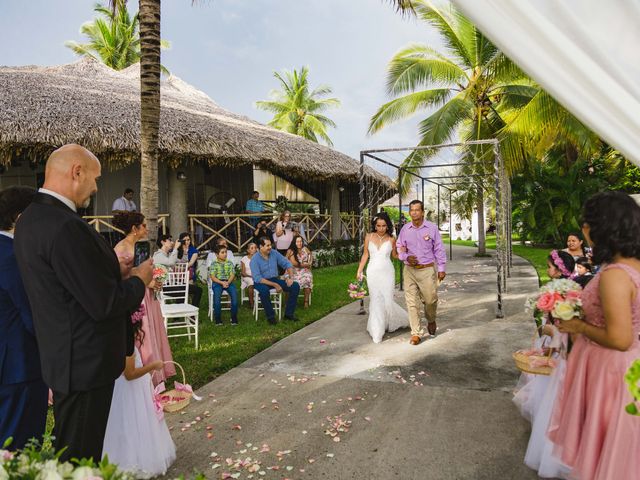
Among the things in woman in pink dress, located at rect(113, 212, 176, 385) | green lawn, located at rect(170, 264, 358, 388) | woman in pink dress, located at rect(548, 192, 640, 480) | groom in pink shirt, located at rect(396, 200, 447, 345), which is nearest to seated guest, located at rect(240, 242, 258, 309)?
green lawn, located at rect(170, 264, 358, 388)

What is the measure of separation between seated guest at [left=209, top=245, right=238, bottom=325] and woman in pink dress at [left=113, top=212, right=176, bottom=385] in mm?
2771

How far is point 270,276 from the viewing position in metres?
8.36

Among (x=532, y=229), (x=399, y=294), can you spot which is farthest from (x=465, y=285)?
(x=532, y=229)

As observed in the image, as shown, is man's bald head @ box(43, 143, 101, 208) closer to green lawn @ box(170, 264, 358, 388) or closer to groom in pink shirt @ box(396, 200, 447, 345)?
green lawn @ box(170, 264, 358, 388)

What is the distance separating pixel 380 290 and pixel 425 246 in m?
0.92

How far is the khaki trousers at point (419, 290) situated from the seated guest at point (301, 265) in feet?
9.40

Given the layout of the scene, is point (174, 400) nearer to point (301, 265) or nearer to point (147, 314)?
point (147, 314)

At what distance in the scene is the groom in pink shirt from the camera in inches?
258

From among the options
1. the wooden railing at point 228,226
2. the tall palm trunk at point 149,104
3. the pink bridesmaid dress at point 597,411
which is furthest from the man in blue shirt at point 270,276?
the pink bridesmaid dress at point 597,411

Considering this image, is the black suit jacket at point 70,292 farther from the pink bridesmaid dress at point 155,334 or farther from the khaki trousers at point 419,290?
the khaki trousers at point 419,290

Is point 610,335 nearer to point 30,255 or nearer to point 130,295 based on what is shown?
point 130,295

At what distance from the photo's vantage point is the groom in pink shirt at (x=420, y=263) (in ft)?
21.5

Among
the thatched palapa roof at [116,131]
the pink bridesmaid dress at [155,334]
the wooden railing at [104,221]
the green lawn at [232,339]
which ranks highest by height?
the thatched palapa roof at [116,131]

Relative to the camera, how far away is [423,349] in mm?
6133
